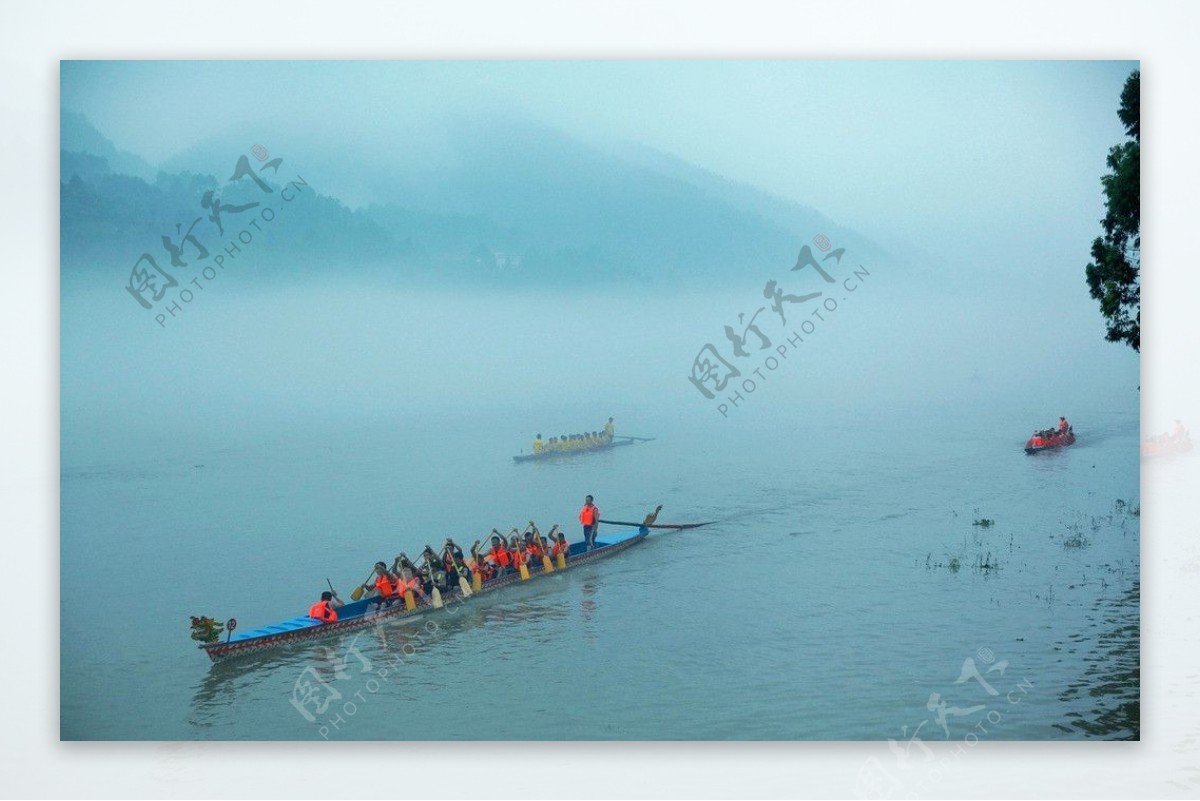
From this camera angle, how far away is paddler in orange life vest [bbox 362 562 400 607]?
5.53m

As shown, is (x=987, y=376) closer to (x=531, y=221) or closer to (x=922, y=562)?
(x=922, y=562)

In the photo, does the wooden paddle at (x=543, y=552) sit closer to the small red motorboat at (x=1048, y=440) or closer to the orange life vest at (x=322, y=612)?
the orange life vest at (x=322, y=612)

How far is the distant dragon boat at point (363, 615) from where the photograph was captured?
205 inches

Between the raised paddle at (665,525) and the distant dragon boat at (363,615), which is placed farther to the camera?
the raised paddle at (665,525)

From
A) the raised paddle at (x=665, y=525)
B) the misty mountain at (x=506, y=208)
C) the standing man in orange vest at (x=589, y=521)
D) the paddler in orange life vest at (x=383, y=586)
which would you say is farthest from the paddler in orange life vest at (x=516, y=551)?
the misty mountain at (x=506, y=208)

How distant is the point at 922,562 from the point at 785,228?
75.1 inches

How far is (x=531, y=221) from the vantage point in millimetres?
5555

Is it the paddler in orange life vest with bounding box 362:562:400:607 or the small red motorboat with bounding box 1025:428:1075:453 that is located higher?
the small red motorboat with bounding box 1025:428:1075:453

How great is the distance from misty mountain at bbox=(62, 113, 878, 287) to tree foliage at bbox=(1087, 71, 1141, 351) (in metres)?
1.17

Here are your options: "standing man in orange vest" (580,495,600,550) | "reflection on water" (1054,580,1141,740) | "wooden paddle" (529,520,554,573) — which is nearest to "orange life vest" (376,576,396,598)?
"wooden paddle" (529,520,554,573)

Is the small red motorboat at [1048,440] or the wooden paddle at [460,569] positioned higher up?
the small red motorboat at [1048,440]

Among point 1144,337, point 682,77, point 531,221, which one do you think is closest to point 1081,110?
point 1144,337

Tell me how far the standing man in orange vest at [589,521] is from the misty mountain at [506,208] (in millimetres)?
1266

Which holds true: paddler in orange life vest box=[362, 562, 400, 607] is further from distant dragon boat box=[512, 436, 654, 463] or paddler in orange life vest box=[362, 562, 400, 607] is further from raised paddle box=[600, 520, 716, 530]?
raised paddle box=[600, 520, 716, 530]
